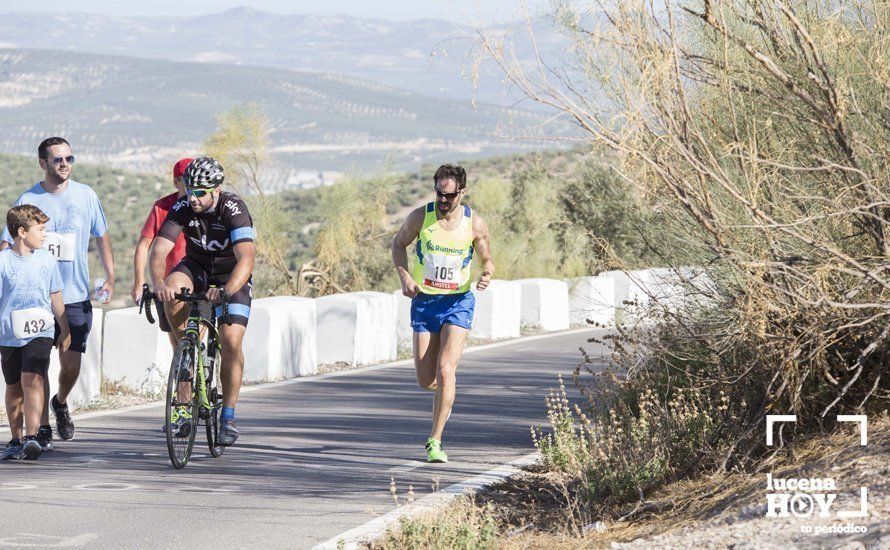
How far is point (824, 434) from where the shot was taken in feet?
26.9

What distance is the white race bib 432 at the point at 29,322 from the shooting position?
10031mm

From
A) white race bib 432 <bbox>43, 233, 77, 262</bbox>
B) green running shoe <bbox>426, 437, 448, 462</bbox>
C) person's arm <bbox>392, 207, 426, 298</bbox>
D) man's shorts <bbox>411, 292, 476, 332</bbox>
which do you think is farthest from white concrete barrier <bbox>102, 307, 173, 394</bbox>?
green running shoe <bbox>426, 437, 448, 462</bbox>

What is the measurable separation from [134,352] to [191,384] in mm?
5148

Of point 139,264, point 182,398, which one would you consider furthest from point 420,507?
point 139,264

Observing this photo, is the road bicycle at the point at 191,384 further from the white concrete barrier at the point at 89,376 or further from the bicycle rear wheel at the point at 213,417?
the white concrete barrier at the point at 89,376

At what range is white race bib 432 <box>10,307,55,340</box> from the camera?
32.9 ft

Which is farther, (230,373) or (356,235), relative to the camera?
(356,235)

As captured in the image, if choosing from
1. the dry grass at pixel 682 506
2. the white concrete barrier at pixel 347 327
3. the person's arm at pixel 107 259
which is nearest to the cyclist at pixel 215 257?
the person's arm at pixel 107 259

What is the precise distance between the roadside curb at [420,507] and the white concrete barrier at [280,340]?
633cm

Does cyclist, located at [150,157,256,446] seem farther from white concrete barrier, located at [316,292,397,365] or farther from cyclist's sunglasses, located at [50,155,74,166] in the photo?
white concrete barrier, located at [316,292,397,365]

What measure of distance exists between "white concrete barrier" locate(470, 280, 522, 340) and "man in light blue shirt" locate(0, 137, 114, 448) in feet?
40.2

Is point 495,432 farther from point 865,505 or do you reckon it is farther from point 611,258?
point 865,505
